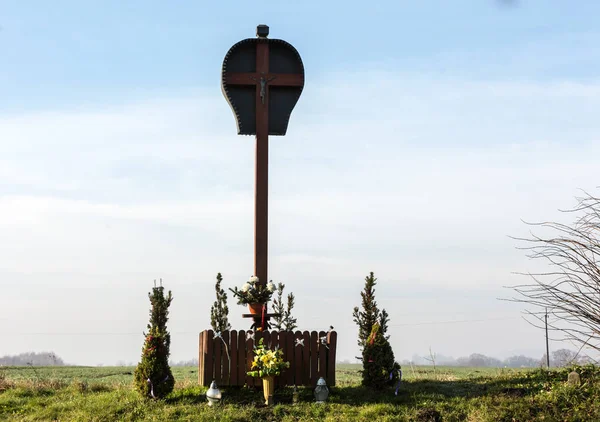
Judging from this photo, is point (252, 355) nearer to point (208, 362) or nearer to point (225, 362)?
point (225, 362)

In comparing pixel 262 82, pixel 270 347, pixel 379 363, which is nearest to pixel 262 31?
pixel 262 82

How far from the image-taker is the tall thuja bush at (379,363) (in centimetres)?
1430

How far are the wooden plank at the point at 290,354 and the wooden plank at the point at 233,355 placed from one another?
1.05m

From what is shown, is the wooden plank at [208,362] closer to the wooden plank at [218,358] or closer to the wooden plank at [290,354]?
the wooden plank at [218,358]

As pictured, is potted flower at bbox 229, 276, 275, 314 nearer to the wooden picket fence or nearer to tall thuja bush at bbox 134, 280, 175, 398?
the wooden picket fence

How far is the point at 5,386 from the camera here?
16281 mm

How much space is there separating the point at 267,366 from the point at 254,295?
7.56ft

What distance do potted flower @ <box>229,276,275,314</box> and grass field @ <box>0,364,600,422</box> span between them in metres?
1.91

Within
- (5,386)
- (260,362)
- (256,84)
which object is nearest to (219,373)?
(260,362)

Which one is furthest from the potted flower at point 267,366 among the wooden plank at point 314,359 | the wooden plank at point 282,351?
the wooden plank at point 314,359

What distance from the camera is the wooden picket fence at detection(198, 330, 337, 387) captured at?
14562mm

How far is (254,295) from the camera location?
1574 cm

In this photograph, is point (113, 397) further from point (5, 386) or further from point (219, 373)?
point (5, 386)

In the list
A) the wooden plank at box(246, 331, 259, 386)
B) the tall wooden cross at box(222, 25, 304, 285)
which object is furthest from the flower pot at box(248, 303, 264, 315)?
the tall wooden cross at box(222, 25, 304, 285)
